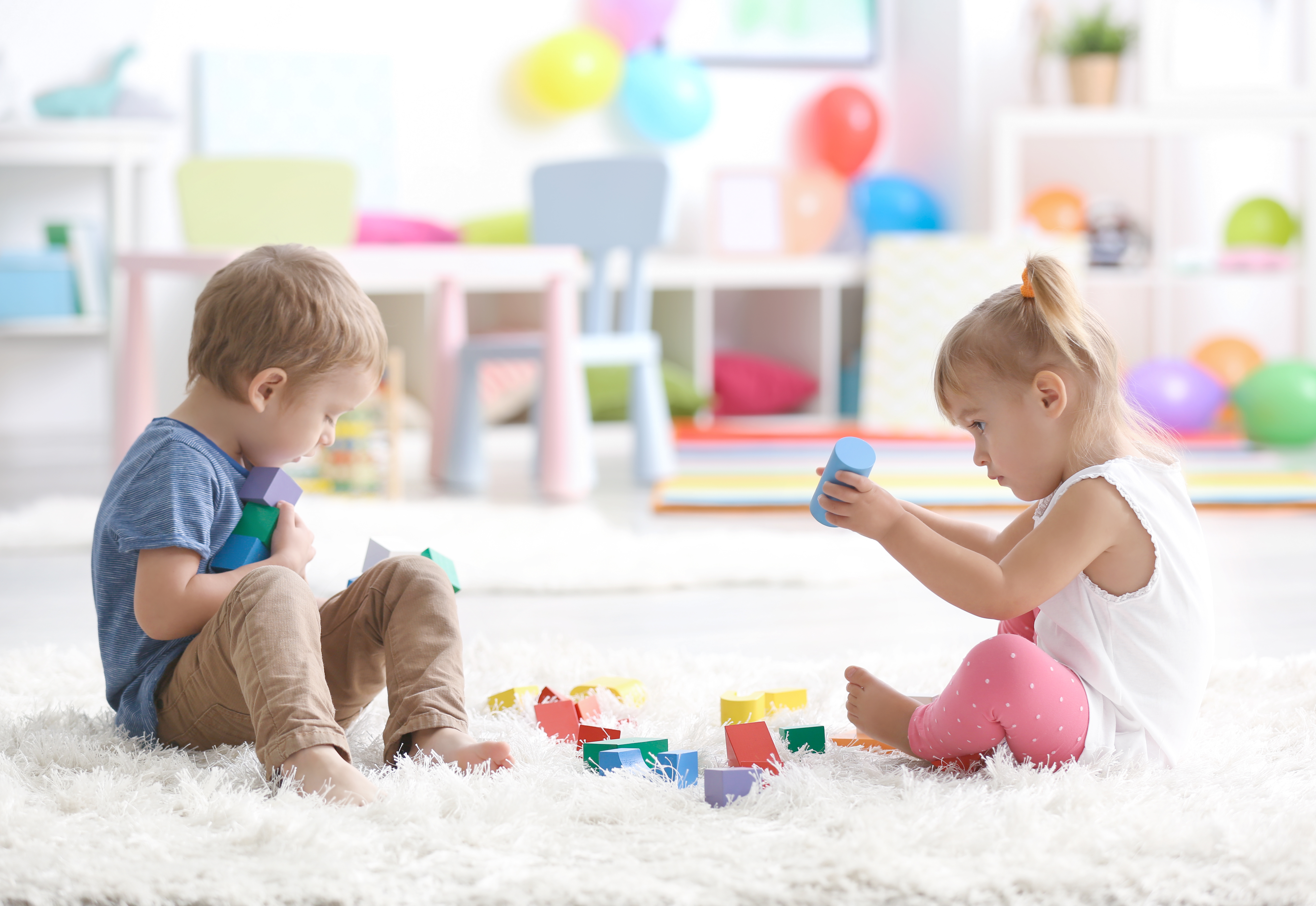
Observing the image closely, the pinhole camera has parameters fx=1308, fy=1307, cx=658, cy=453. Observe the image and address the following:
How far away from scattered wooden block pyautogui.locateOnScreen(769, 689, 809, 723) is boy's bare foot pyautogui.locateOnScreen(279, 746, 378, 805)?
1.21 ft

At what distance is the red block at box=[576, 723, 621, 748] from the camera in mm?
1010

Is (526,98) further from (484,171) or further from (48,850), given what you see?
(48,850)

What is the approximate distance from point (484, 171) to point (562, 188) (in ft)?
3.77

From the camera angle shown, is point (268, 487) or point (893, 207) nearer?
point (268, 487)

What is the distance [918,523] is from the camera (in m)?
0.92

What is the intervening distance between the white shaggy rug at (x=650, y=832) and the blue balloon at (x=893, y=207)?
3.08 m

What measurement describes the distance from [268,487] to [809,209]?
3.13 metres

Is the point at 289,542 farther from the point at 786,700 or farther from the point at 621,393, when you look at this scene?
the point at 621,393

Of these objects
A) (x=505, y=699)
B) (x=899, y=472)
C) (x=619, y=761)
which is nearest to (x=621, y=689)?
(x=505, y=699)

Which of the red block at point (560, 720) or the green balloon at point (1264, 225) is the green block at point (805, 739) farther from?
the green balloon at point (1264, 225)

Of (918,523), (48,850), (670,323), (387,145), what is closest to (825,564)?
(918,523)

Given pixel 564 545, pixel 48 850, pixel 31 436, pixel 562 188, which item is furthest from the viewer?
pixel 31 436

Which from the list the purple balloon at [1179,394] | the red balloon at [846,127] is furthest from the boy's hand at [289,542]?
the red balloon at [846,127]

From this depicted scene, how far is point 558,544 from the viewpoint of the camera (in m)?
2.00
